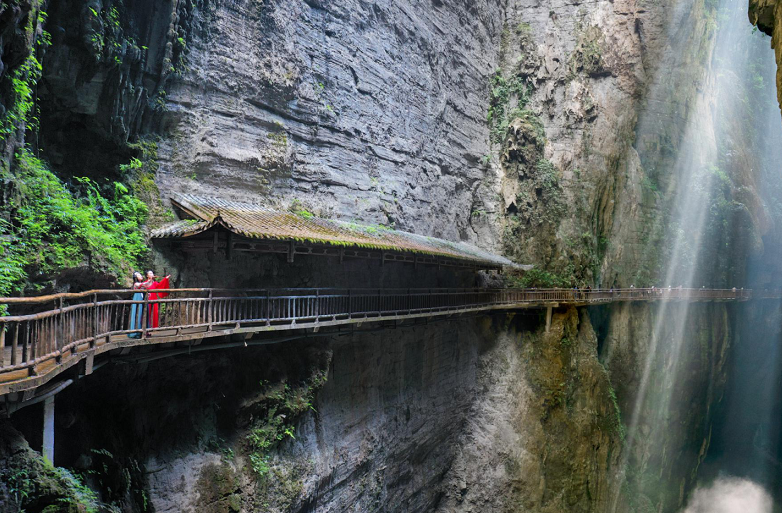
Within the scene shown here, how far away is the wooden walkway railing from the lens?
4934 mm

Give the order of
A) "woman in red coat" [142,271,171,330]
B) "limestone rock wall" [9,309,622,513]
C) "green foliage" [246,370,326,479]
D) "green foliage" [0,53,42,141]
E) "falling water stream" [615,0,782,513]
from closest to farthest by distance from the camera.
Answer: "green foliage" [0,53,42,141], "woman in red coat" [142,271,171,330], "limestone rock wall" [9,309,622,513], "green foliage" [246,370,326,479], "falling water stream" [615,0,782,513]

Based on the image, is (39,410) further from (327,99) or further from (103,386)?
(327,99)

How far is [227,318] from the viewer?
855 centimetres

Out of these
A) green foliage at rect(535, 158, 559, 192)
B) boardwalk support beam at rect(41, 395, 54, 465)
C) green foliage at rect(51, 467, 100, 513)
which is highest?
green foliage at rect(535, 158, 559, 192)

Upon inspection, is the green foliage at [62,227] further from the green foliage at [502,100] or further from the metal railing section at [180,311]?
the green foliage at [502,100]

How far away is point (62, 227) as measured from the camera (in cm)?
756

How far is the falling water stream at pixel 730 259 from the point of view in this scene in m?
28.0

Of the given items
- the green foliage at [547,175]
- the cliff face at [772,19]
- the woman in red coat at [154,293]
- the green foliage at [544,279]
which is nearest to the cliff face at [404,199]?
the green foliage at [544,279]

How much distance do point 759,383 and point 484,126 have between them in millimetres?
30445

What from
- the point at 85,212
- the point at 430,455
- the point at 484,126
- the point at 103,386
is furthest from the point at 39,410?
the point at 484,126

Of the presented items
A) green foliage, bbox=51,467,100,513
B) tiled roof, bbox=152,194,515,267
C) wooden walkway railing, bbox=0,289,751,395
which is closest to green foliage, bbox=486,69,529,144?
wooden walkway railing, bbox=0,289,751,395

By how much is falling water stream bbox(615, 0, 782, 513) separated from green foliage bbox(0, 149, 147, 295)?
88.7 ft

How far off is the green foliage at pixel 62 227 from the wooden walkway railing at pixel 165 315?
0.59m

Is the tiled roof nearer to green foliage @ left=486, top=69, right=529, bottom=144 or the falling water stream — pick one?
green foliage @ left=486, top=69, right=529, bottom=144
